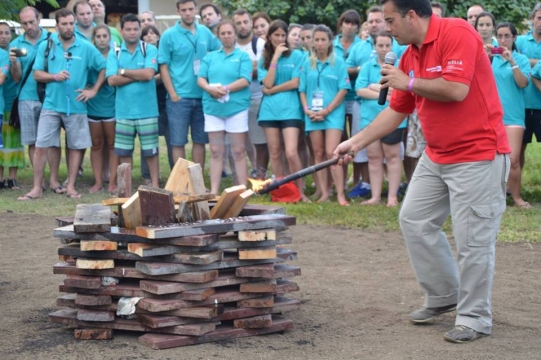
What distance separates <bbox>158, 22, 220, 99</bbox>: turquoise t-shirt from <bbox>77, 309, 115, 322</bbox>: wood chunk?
21.2 feet

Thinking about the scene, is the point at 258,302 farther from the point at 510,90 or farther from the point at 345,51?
the point at 345,51

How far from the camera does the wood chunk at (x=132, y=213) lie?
580 cm

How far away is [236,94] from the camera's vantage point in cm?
1138

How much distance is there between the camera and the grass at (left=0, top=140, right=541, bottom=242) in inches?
381

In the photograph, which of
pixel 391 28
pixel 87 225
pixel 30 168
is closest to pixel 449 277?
pixel 391 28

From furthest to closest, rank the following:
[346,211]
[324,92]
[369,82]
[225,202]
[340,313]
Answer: [324,92]
[369,82]
[346,211]
[340,313]
[225,202]

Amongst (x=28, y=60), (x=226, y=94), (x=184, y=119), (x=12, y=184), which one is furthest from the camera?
(x=12, y=184)

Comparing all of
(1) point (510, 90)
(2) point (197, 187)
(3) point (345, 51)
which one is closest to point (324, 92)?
(3) point (345, 51)

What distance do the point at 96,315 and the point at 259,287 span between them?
1076mm

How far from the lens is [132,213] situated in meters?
5.82

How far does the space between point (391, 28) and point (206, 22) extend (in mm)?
7555

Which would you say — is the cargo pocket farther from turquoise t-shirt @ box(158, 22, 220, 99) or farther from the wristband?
turquoise t-shirt @ box(158, 22, 220, 99)

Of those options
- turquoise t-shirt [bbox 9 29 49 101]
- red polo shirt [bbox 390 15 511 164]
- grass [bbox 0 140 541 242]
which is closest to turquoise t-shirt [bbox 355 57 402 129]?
grass [bbox 0 140 541 242]

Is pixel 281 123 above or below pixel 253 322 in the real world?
above
